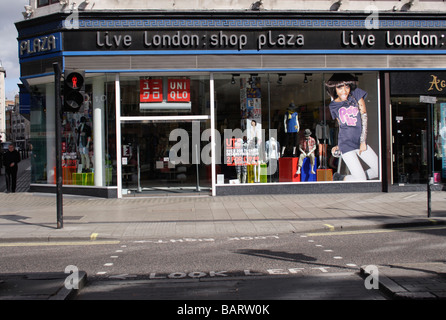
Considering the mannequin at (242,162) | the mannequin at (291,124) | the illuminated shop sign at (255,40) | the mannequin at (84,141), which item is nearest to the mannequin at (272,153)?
the mannequin at (291,124)

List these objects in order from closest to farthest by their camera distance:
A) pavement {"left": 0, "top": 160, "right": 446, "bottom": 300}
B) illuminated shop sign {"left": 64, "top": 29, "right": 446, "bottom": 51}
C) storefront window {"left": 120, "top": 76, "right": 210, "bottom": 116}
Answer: pavement {"left": 0, "top": 160, "right": 446, "bottom": 300}
illuminated shop sign {"left": 64, "top": 29, "right": 446, "bottom": 51}
storefront window {"left": 120, "top": 76, "right": 210, "bottom": 116}

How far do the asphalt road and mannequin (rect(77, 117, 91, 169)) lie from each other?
763 cm

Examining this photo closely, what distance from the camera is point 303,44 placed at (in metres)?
15.8

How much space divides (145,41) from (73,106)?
5.98 m

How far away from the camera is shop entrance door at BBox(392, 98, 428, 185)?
1658cm

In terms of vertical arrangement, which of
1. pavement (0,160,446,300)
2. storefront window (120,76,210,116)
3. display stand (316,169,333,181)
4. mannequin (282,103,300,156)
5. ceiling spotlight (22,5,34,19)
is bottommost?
pavement (0,160,446,300)

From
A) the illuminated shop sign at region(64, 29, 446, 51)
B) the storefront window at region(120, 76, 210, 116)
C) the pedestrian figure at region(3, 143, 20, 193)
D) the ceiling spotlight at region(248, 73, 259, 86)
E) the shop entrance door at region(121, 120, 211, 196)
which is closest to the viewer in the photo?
the illuminated shop sign at region(64, 29, 446, 51)

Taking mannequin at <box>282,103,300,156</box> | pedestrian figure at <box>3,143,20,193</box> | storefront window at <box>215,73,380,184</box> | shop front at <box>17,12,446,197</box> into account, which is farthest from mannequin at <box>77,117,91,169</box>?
mannequin at <box>282,103,300,156</box>

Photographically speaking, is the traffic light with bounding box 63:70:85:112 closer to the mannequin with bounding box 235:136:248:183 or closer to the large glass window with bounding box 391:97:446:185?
the mannequin with bounding box 235:136:248:183

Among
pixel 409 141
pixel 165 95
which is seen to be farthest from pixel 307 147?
pixel 165 95

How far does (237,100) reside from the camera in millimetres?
16531

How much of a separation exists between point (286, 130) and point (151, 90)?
16.1 ft

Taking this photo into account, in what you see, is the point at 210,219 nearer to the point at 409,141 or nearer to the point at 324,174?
the point at 324,174
